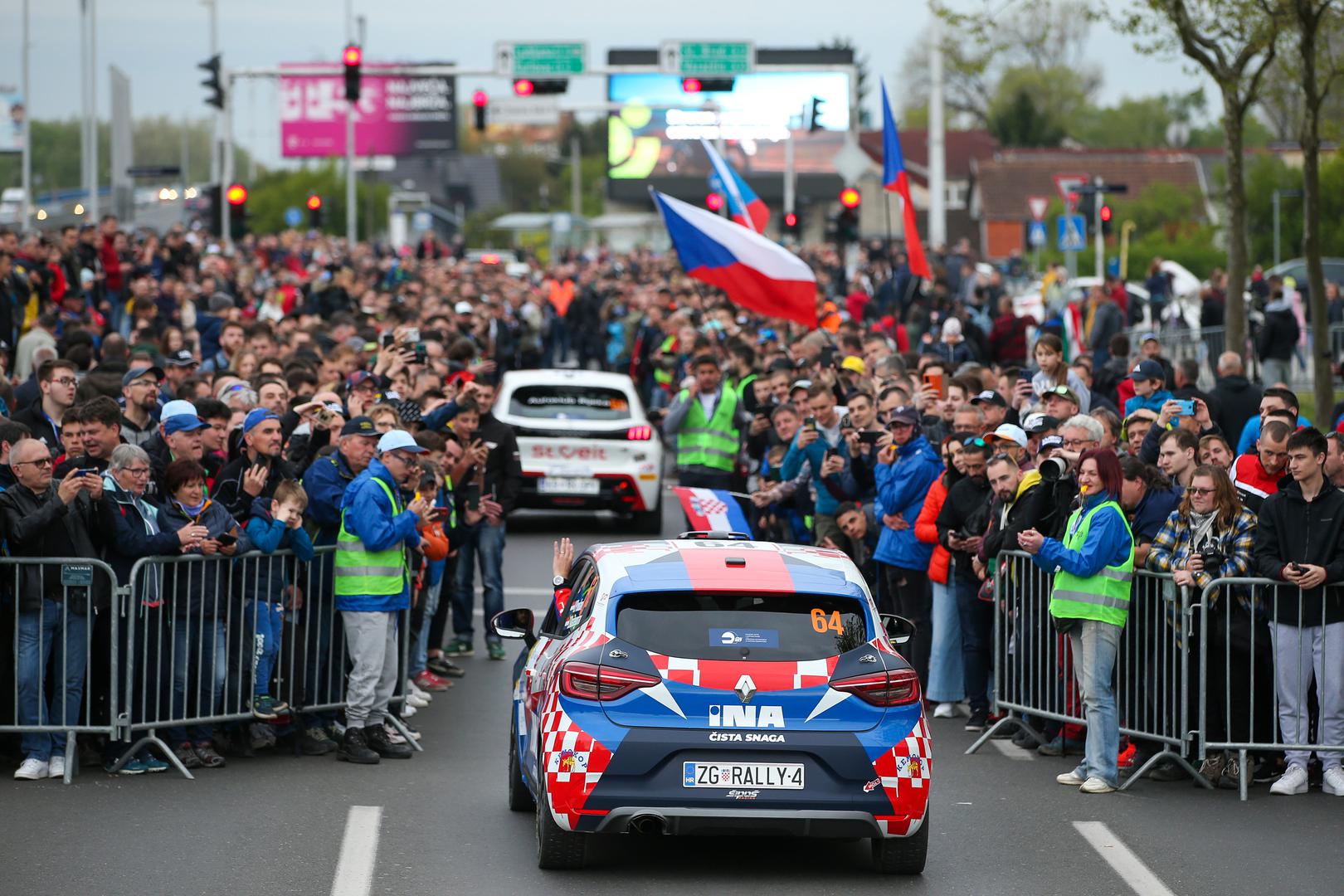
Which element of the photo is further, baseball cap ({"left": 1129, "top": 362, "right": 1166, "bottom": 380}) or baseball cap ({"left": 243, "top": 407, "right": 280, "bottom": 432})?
baseball cap ({"left": 1129, "top": 362, "right": 1166, "bottom": 380})

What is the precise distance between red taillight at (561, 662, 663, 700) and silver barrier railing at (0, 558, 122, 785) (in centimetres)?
307

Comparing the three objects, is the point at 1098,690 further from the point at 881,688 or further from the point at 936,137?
the point at 936,137

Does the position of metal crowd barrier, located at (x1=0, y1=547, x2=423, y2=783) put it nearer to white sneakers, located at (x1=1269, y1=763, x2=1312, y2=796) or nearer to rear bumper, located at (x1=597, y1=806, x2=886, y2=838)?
rear bumper, located at (x1=597, y1=806, x2=886, y2=838)

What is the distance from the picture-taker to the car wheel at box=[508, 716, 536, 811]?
9344 millimetres

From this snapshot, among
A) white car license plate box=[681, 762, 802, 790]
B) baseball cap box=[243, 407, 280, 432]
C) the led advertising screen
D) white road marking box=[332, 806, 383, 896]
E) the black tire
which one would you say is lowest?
white road marking box=[332, 806, 383, 896]

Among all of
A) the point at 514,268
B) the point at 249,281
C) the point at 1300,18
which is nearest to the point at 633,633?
the point at 1300,18

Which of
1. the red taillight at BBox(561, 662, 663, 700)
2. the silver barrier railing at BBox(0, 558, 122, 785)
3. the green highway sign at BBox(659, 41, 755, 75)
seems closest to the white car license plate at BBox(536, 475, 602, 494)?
the silver barrier railing at BBox(0, 558, 122, 785)

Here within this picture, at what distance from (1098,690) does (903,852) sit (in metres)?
2.19

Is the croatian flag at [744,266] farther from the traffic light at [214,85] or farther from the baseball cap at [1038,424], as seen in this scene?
the traffic light at [214,85]

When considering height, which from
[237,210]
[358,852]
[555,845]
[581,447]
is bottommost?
[358,852]

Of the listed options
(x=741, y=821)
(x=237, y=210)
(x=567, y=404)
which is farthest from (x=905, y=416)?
(x=237, y=210)

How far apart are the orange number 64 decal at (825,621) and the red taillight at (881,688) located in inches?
9.6

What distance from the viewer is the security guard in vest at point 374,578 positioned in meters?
10.4

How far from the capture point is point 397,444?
35.1 feet
